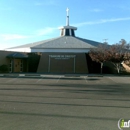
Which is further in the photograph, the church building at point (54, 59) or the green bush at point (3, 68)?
the church building at point (54, 59)

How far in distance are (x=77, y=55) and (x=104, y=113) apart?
33431 millimetres

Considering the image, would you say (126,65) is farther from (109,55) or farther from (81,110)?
(81,110)

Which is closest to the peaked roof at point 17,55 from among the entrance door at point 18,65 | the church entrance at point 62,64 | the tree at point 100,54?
the entrance door at point 18,65

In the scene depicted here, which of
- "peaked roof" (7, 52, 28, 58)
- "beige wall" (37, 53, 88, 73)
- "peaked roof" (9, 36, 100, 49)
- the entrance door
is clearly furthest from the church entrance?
the entrance door

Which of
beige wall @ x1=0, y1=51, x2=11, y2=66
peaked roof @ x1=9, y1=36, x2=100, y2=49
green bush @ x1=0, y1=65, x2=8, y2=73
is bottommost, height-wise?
green bush @ x1=0, y1=65, x2=8, y2=73

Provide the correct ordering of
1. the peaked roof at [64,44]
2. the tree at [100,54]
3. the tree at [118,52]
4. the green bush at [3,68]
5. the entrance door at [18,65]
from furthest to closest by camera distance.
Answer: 1. the peaked roof at [64,44]
2. the entrance door at [18,65]
3. the green bush at [3,68]
4. the tree at [100,54]
5. the tree at [118,52]

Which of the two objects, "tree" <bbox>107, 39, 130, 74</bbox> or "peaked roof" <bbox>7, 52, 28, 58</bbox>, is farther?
"peaked roof" <bbox>7, 52, 28, 58</bbox>

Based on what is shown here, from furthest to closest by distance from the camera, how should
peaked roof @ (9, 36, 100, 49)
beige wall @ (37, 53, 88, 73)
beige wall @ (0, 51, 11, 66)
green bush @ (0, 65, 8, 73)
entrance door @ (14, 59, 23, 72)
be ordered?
peaked roof @ (9, 36, 100, 49), entrance door @ (14, 59, 23, 72), beige wall @ (37, 53, 88, 73), beige wall @ (0, 51, 11, 66), green bush @ (0, 65, 8, 73)

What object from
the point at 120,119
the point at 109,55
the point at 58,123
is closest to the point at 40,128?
the point at 58,123

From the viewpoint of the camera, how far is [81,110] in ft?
29.0

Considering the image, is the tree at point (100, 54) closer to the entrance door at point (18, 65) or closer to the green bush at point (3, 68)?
the entrance door at point (18, 65)

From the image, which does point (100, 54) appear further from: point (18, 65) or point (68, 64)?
point (18, 65)

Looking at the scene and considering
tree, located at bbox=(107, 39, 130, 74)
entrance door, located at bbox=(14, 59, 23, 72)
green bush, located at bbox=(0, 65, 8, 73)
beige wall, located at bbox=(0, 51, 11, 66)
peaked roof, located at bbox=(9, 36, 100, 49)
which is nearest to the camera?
tree, located at bbox=(107, 39, 130, 74)

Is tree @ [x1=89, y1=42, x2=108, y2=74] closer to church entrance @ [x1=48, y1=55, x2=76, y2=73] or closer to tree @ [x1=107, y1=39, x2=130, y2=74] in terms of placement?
tree @ [x1=107, y1=39, x2=130, y2=74]
